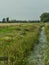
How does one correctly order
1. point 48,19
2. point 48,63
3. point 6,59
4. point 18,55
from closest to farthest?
point 6,59
point 48,63
point 18,55
point 48,19

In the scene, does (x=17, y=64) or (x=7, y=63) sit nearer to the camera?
(x=7, y=63)

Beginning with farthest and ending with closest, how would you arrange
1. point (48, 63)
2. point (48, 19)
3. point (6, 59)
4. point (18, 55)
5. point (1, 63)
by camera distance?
point (48, 19)
point (18, 55)
point (48, 63)
point (1, 63)
point (6, 59)

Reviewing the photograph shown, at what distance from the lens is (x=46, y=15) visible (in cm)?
13550

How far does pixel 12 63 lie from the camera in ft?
35.6

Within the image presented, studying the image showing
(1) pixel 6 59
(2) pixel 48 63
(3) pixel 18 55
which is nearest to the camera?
(1) pixel 6 59

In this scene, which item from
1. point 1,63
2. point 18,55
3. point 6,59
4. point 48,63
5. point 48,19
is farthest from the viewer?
point 48,19

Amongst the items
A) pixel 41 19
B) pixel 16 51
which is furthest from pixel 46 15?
pixel 16 51

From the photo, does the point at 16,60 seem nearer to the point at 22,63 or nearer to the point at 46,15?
the point at 22,63

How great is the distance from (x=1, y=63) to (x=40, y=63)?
3039 millimetres

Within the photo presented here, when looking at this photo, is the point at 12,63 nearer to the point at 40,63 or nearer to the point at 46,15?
the point at 40,63

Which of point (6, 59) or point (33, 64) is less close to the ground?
point (6, 59)

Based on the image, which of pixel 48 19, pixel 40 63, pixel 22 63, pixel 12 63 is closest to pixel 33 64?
pixel 40 63

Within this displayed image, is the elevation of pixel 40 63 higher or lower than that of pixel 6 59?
lower

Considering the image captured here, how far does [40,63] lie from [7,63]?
348 centimetres
